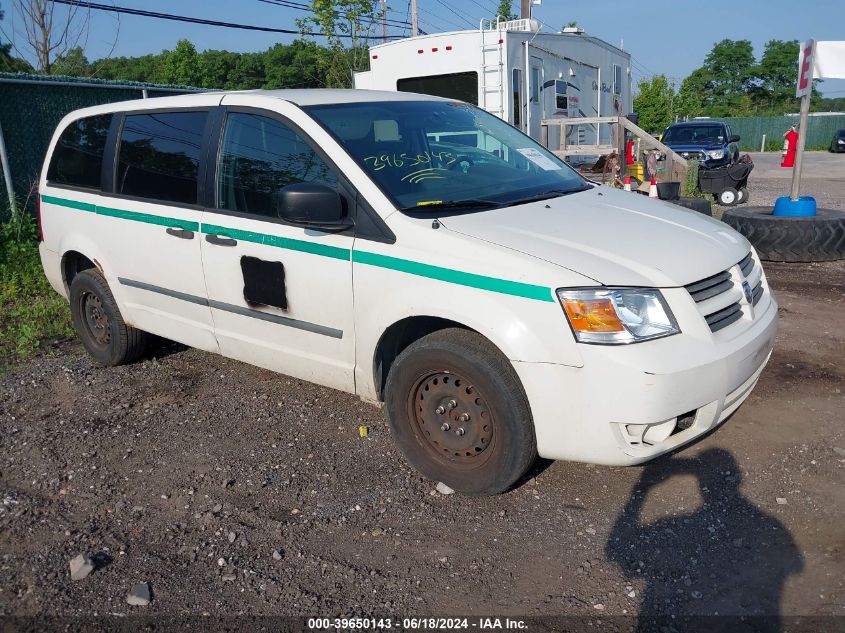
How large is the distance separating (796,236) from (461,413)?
5718 mm

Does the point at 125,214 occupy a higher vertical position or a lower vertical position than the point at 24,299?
higher

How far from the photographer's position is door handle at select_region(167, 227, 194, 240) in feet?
13.9

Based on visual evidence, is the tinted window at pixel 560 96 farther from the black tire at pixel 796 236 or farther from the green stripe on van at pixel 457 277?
the green stripe on van at pixel 457 277

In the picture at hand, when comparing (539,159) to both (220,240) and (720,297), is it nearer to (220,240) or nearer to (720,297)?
(720,297)

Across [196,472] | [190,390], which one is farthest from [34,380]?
[196,472]

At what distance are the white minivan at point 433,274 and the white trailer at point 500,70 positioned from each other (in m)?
6.04

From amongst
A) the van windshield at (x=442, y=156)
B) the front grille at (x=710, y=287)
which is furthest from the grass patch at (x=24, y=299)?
the front grille at (x=710, y=287)

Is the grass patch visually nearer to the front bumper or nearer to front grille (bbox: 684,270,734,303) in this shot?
the front bumper

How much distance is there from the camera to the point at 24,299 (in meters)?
7.27

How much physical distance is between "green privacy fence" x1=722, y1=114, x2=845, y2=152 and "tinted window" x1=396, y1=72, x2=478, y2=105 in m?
41.8

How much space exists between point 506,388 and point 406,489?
0.85 metres

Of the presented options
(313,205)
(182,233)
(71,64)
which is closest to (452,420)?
(313,205)

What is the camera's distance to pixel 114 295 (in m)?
5.00

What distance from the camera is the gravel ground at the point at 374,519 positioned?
2793 mm
